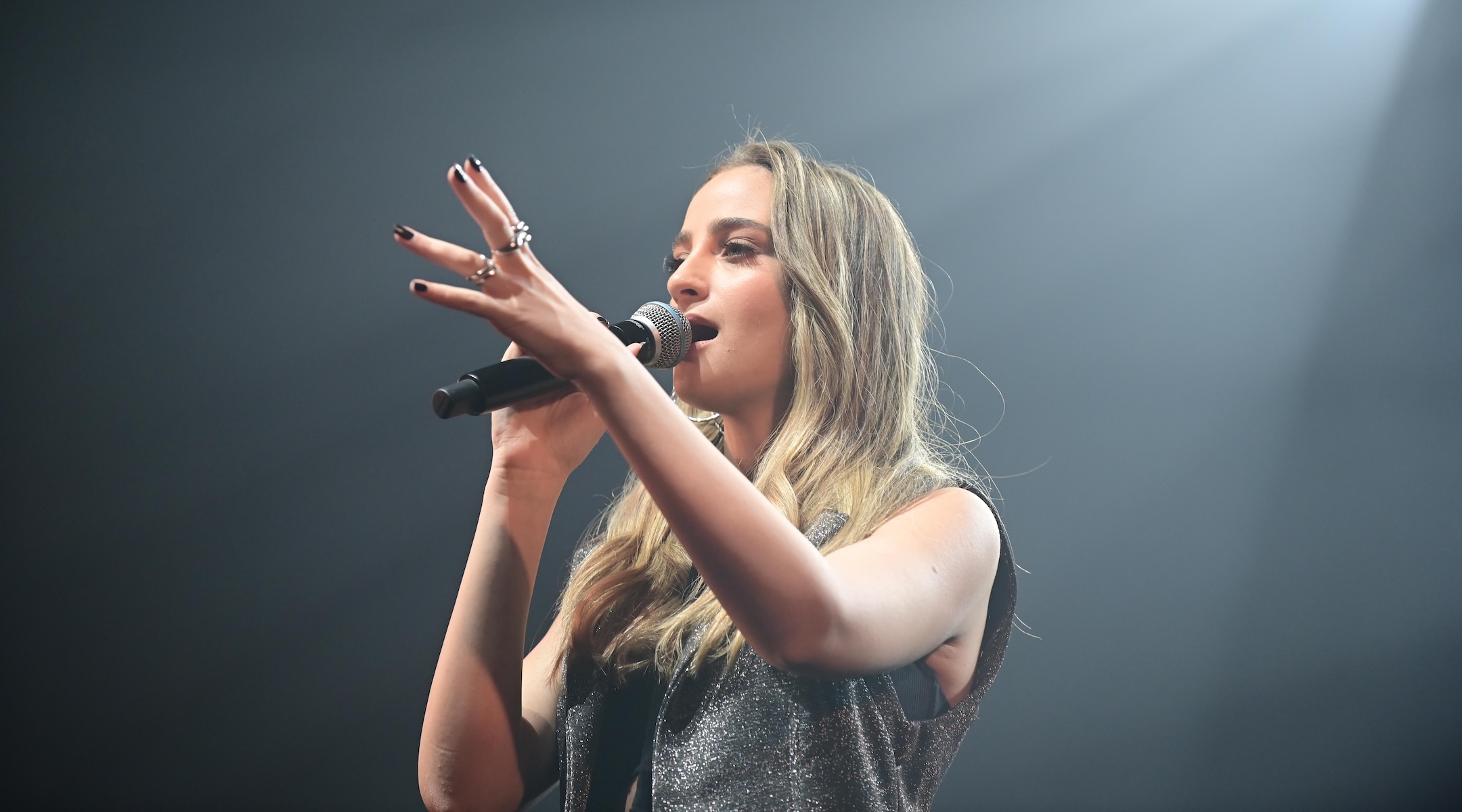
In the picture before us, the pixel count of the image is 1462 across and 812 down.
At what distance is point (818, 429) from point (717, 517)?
19.2 inches

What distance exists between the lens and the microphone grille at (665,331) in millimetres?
977

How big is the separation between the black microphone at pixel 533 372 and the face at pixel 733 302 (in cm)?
4

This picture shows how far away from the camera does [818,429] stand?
1109mm

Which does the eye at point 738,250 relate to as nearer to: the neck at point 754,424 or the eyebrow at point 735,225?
the eyebrow at point 735,225

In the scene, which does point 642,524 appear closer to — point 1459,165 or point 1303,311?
point 1303,311

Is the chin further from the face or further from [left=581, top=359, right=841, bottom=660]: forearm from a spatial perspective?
[left=581, top=359, right=841, bottom=660]: forearm

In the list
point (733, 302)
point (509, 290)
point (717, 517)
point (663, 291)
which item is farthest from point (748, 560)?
point (663, 291)

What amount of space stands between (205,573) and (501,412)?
4.43 ft

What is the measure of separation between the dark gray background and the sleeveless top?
1170mm

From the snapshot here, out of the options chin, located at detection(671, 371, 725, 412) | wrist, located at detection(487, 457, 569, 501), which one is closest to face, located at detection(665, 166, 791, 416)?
chin, located at detection(671, 371, 725, 412)

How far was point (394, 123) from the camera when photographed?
207 cm

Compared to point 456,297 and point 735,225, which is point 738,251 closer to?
point 735,225

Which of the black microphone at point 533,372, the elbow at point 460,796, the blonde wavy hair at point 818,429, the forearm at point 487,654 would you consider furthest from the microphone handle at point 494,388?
the elbow at point 460,796

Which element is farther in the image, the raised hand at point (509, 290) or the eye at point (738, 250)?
the eye at point (738, 250)
